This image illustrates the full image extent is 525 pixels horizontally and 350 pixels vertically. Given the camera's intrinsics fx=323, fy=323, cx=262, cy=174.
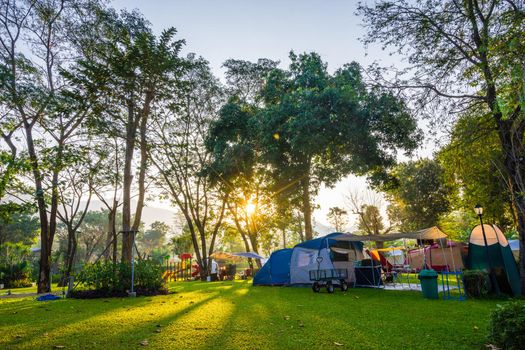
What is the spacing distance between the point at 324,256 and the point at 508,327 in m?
10.2

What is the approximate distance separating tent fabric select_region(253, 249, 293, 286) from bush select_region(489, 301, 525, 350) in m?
11.9

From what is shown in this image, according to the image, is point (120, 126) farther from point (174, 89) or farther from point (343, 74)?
point (343, 74)

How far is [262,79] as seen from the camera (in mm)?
22828

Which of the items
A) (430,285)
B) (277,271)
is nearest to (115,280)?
(277,271)

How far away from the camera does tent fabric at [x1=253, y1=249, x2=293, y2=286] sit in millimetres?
15984

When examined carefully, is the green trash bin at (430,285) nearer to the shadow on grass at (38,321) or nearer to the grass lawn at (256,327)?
the grass lawn at (256,327)

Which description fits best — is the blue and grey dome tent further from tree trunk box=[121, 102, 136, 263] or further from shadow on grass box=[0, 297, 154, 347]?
shadow on grass box=[0, 297, 154, 347]

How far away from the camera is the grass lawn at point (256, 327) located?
461 cm

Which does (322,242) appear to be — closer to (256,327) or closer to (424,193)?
(256,327)

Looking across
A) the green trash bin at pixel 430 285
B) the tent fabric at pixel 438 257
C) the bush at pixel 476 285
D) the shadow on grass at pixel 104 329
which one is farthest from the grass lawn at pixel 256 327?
the tent fabric at pixel 438 257

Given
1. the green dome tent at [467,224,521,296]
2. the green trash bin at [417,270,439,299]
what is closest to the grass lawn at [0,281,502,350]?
the green trash bin at [417,270,439,299]

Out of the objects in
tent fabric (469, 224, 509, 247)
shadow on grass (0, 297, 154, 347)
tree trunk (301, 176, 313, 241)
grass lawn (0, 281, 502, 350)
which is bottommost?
grass lawn (0, 281, 502, 350)

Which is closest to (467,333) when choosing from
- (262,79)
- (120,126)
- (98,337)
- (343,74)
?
(98,337)

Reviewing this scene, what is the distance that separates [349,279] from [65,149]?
1480 centimetres
